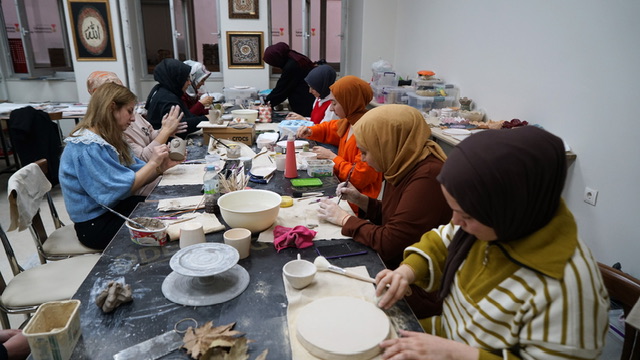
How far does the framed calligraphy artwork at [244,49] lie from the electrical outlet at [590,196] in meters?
5.00

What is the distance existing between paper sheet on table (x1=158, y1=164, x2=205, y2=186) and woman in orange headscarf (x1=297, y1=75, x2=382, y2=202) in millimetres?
843

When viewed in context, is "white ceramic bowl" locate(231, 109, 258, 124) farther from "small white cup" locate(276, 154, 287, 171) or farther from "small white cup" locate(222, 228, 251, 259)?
"small white cup" locate(222, 228, 251, 259)

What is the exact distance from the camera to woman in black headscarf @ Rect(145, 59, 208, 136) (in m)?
3.62

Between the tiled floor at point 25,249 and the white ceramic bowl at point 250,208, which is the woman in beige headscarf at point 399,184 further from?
the tiled floor at point 25,249

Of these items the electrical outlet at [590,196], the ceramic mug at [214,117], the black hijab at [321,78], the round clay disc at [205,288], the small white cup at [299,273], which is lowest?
the electrical outlet at [590,196]

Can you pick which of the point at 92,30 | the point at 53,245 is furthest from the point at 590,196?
the point at 92,30

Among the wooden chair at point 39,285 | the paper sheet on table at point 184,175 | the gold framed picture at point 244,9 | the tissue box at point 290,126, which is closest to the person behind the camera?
the wooden chair at point 39,285

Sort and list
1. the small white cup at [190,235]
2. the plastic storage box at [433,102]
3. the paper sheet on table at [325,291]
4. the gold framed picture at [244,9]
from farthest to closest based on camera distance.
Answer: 1. the gold framed picture at [244,9]
2. the plastic storage box at [433,102]
3. the small white cup at [190,235]
4. the paper sheet on table at [325,291]

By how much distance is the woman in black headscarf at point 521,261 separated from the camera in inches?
34.2

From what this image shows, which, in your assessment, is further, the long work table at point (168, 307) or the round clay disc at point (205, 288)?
the round clay disc at point (205, 288)

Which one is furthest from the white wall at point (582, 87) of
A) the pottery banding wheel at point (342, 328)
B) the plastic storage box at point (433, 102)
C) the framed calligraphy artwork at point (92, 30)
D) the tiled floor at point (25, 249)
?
the framed calligraphy artwork at point (92, 30)

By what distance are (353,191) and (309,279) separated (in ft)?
2.60

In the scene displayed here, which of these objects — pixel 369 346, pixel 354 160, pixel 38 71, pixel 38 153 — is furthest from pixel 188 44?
pixel 369 346

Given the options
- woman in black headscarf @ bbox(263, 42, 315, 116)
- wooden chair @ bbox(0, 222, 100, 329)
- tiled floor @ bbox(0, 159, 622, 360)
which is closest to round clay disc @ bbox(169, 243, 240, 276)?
wooden chair @ bbox(0, 222, 100, 329)
